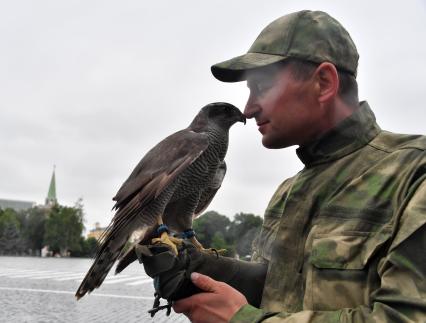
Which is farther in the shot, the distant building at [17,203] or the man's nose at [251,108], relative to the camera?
the distant building at [17,203]

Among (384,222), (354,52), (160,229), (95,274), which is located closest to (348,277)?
(384,222)

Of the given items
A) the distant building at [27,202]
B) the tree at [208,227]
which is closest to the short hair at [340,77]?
the tree at [208,227]

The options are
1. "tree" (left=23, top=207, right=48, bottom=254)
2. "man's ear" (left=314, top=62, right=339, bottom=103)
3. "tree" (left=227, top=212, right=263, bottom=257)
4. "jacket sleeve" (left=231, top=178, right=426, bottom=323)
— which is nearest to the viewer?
"jacket sleeve" (left=231, top=178, right=426, bottom=323)

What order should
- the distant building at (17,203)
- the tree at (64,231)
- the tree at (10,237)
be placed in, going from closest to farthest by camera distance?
the tree at (64,231) → the tree at (10,237) → the distant building at (17,203)

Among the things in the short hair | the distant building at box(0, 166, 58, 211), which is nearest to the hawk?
the short hair

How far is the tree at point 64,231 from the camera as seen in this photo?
221 feet

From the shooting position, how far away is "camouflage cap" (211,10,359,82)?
68.5 inches

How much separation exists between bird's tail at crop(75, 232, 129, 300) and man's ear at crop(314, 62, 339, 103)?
1.07 meters

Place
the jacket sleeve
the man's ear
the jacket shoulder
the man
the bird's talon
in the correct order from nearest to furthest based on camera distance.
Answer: the jacket sleeve → the man → the jacket shoulder → the man's ear → the bird's talon

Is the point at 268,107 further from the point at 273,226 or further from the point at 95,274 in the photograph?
the point at 95,274

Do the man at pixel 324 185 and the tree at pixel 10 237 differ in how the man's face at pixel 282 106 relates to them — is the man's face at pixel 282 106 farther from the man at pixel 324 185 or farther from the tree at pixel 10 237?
the tree at pixel 10 237

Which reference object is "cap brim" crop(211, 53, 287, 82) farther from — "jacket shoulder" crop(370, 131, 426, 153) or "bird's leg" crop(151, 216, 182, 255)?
"bird's leg" crop(151, 216, 182, 255)

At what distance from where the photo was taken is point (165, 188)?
7.59 feet

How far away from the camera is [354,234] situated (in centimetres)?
156
